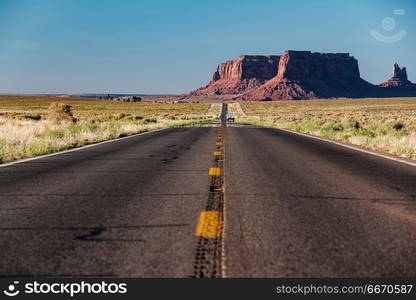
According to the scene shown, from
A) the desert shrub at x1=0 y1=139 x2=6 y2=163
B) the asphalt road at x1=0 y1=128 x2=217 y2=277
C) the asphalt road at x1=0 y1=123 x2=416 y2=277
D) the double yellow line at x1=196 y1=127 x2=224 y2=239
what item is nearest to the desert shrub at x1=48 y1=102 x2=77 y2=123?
the desert shrub at x1=0 y1=139 x2=6 y2=163

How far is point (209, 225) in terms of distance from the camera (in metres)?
4.89

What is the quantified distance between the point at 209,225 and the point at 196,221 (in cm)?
23

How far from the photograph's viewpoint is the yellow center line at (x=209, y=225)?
4.54 m

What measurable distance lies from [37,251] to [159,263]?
1.13 meters

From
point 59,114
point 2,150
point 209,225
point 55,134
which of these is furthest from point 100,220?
point 59,114

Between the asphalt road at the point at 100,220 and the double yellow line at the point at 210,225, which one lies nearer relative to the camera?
the asphalt road at the point at 100,220

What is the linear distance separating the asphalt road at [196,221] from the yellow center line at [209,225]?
3.3 inches

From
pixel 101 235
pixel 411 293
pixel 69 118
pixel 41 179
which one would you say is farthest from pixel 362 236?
pixel 69 118

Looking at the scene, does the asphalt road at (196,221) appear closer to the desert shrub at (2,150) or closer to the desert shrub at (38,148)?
the desert shrub at (2,150)

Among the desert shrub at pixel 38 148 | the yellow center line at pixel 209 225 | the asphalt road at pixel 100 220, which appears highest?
the yellow center line at pixel 209 225

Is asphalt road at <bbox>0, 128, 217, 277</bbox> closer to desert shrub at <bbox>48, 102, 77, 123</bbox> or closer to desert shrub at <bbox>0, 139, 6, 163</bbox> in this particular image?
desert shrub at <bbox>0, 139, 6, 163</bbox>

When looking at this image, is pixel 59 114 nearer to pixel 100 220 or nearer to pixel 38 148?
pixel 38 148

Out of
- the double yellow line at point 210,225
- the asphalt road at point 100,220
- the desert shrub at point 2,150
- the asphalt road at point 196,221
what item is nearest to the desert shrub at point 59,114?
the desert shrub at point 2,150

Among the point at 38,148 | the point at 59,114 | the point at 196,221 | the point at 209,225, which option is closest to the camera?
the point at 209,225
